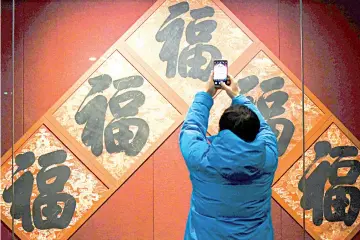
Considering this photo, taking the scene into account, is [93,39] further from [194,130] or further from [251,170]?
[251,170]

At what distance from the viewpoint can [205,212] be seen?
6.36ft

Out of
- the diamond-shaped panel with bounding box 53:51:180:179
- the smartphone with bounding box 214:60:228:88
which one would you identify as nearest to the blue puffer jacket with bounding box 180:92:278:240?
the smartphone with bounding box 214:60:228:88

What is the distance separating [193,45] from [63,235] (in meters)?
1.24

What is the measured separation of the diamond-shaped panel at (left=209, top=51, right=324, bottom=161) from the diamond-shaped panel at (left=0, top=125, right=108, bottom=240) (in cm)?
76

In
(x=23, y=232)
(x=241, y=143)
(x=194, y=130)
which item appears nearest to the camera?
(x=241, y=143)

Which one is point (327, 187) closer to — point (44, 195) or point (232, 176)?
point (232, 176)

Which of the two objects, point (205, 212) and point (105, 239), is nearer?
point (205, 212)

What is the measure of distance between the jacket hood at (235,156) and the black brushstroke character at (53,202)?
4.38ft

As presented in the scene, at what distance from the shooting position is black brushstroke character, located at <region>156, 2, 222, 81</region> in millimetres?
2967

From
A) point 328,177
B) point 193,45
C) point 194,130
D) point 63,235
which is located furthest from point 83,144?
point 328,177

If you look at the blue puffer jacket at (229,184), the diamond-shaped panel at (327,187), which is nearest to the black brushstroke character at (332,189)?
the diamond-shaped panel at (327,187)

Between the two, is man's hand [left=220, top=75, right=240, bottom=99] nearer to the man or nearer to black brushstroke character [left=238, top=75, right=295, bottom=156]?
the man

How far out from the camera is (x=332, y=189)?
9.90ft

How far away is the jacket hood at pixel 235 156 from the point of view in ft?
5.99
